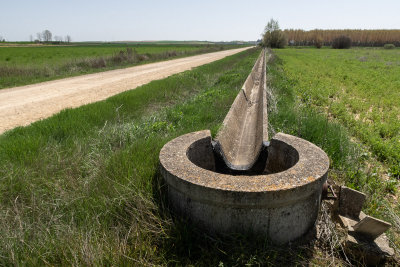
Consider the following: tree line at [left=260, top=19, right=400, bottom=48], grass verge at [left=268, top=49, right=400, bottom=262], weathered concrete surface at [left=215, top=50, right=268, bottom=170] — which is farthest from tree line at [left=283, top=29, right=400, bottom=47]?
grass verge at [left=268, top=49, right=400, bottom=262]

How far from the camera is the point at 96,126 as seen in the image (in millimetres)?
5684

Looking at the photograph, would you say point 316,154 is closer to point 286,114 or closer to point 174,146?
point 174,146

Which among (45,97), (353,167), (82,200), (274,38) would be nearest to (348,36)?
(274,38)

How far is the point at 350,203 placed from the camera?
2.76 metres

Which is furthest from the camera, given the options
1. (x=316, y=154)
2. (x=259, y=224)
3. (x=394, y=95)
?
(x=394, y=95)

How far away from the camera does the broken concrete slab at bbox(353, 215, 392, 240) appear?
7.57 feet

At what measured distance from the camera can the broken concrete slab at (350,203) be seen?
272 cm

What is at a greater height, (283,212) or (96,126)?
(283,212)

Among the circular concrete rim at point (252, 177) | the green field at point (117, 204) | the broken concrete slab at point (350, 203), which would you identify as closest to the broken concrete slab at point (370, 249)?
the green field at point (117, 204)

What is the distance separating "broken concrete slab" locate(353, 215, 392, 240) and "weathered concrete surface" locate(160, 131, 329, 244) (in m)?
0.39

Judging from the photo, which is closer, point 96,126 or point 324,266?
point 324,266

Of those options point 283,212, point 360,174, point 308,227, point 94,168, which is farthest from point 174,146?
point 360,174

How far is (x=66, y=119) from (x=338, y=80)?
42.0 ft

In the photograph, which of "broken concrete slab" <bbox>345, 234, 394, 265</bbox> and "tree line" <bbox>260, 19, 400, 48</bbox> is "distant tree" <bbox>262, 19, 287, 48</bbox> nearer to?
"tree line" <bbox>260, 19, 400, 48</bbox>
